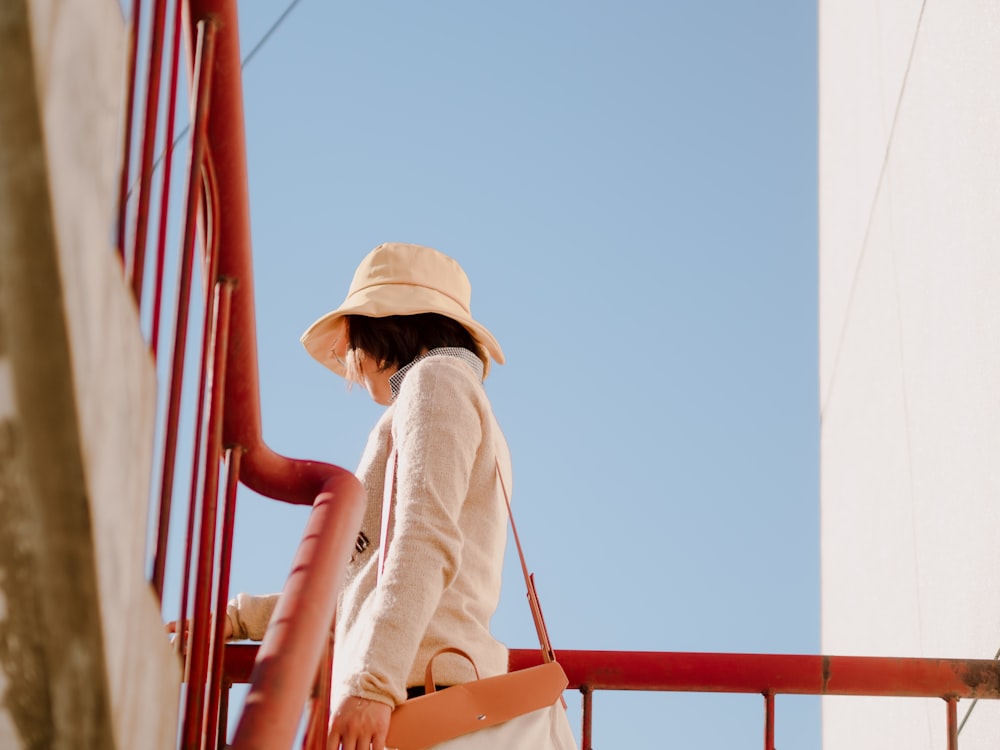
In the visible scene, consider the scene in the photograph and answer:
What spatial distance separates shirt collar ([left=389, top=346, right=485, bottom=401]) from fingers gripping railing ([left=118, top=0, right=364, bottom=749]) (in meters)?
0.51

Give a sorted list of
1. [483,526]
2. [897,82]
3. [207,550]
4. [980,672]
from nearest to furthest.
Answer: [207,550] < [483,526] < [980,672] < [897,82]

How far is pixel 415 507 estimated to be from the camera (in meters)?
2.21

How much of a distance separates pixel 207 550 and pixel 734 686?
59.1 inches

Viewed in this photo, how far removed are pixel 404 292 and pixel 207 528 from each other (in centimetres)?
103

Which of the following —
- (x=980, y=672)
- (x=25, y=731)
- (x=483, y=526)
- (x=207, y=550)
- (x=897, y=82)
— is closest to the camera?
(x=25, y=731)

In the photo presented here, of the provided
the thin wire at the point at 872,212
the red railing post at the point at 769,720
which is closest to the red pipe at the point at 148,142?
the red railing post at the point at 769,720

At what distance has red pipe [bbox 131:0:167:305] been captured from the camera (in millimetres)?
1192

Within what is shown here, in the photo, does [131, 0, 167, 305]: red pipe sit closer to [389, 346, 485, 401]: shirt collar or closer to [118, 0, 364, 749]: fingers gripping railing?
[118, 0, 364, 749]: fingers gripping railing

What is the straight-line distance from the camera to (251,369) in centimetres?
193

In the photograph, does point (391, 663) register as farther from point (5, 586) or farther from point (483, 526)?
point (5, 586)

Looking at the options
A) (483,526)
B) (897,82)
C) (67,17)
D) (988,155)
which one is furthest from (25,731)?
(897,82)

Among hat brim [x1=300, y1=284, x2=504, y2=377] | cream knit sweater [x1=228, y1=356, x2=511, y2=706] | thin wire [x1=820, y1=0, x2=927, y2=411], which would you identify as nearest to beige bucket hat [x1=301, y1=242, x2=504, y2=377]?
hat brim [x1=300, y1=284, x2=504, y2=377]

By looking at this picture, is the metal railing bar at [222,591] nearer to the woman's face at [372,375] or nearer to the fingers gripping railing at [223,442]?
the fingers gripping railing at [223,442]

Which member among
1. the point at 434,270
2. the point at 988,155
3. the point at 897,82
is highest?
the point at 897,82
